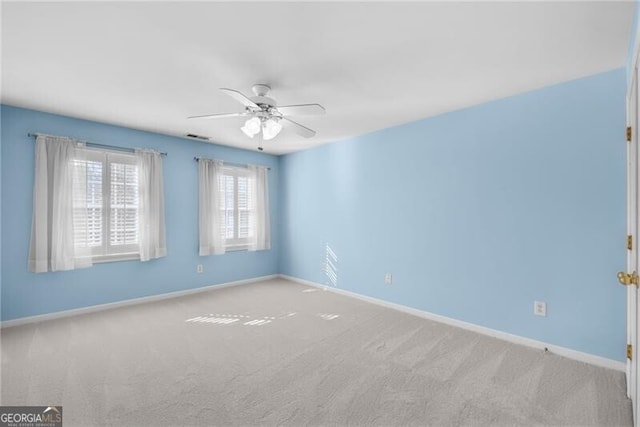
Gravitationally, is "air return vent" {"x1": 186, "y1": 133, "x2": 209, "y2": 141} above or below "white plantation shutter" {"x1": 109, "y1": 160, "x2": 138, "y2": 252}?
above

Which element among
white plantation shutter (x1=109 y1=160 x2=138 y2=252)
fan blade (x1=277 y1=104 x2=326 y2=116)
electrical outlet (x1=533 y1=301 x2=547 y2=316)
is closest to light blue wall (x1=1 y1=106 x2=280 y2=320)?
white plantation shutter (x1=109 y1=160 x2=138 y2=252)

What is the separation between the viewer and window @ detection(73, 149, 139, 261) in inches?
145

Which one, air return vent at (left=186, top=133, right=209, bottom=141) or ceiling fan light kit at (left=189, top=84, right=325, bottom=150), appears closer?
ceiling fan light kit at (left=189, top=84, right=325, bottom=150)

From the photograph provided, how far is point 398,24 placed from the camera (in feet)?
6.00

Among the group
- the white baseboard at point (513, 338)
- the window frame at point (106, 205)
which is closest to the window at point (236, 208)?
the window frame at point (106, 205)

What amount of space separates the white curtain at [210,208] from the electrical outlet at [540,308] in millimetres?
4253

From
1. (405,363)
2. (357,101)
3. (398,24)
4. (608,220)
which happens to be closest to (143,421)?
(405,363)

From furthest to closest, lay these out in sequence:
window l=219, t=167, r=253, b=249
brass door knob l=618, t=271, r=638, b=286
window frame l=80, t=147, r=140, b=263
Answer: window l=219, t=167, r=253, b=249, window frame l=80, t=147, r=140, b=263, brass door knob l=618, t=271, r=638, b=286

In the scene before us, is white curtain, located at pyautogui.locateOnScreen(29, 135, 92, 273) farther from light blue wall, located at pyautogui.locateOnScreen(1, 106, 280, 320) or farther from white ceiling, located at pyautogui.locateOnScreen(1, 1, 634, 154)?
white ceiling, located at pyautogui.locateOnScreen(1, 1, 634, 154)

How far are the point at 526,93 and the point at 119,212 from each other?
4.97 meters

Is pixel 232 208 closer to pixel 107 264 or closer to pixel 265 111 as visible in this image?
pixel 107 264

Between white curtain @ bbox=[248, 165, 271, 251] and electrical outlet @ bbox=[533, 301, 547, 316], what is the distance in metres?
4.12

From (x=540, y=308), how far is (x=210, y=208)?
14.7ft

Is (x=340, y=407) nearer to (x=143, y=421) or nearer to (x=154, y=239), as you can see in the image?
(x=143, y=421)
